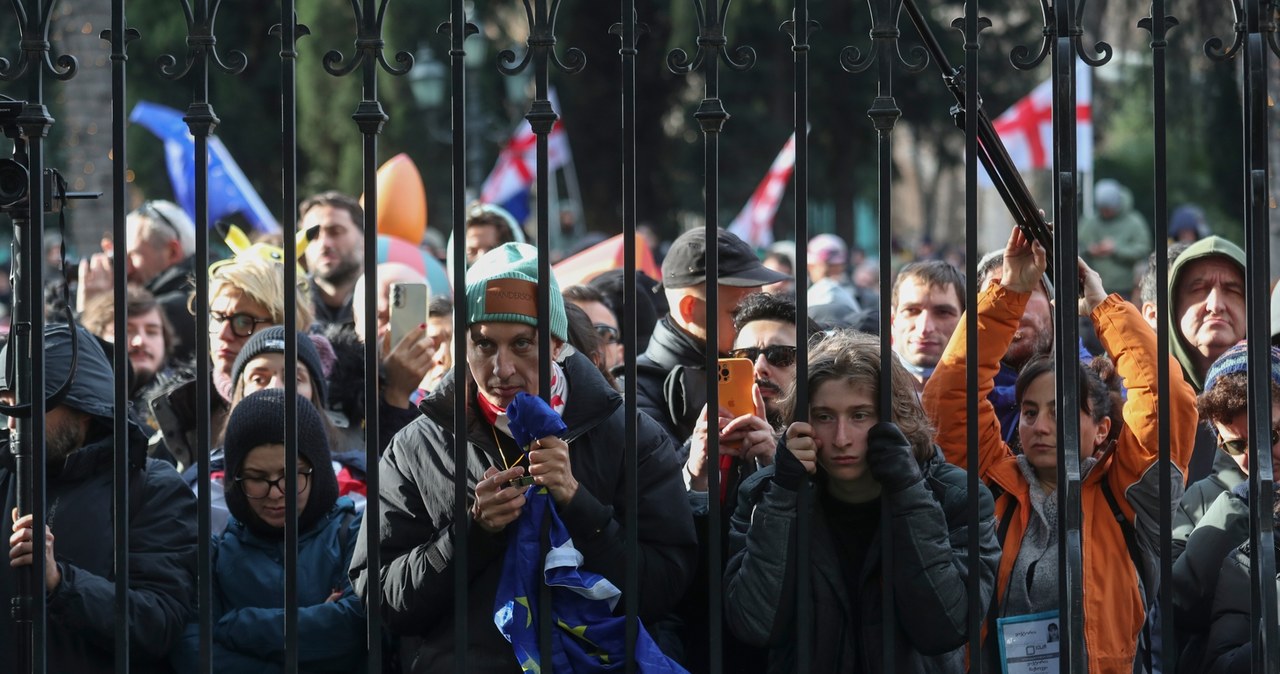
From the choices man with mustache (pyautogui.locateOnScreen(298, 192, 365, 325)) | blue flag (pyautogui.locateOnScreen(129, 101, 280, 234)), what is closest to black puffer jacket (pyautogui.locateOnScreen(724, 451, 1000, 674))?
man with mustache (pyautogui.locateOnScreen(298, 192, 365, 325))

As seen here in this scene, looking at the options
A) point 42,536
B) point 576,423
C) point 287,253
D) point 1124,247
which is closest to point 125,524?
point 42,536

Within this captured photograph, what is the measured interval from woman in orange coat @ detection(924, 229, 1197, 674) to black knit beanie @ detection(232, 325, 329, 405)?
2.12 meters

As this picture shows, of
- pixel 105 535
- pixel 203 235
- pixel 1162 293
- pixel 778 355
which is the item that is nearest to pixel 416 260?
pixel 778 355

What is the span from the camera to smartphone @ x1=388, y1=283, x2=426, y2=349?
572 cm

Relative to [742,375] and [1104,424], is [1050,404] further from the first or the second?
[742,375]

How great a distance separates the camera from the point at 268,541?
415cm

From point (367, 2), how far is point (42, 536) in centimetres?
131

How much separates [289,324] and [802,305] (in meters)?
1.06

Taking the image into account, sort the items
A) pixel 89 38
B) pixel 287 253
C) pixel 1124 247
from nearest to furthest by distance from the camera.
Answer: pixel 287 253, pixel 89 38, pixel 1124 247

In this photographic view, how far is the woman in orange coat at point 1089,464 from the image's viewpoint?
3.75m

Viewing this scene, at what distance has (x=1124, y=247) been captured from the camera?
14820mm

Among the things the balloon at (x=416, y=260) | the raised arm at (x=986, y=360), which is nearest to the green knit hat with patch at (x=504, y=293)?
the raised arm at (x=986, y=360)

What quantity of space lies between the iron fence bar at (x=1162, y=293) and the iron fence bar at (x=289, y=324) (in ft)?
5.88

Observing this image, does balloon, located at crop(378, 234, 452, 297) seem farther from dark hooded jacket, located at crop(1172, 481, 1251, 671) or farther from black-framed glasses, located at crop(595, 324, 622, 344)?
dark hooded jacket, located at crop(1172, 481, 1251, 671)
